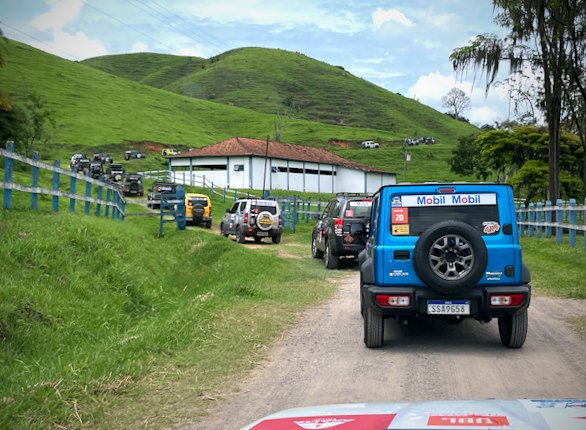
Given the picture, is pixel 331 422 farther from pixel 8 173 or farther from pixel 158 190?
pixel 158 190

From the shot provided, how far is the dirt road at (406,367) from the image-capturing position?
19.7 feet

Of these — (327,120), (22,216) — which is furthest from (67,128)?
(22,216)

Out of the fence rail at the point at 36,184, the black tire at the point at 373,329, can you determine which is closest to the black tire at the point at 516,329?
the black tire at the point at 373,329

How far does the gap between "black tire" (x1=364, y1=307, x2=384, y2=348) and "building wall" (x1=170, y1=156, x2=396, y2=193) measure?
2158 inches

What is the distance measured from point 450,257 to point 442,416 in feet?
17.6

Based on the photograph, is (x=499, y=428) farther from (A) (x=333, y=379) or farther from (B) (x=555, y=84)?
(B) (x=555, y=84)

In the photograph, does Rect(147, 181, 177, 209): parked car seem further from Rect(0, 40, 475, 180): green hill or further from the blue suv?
the blue suv

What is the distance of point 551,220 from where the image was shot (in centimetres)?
2397

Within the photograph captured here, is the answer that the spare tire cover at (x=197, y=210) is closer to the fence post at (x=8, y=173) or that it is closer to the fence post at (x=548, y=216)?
the fence post at (x=548, y=216)

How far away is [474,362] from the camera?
7.47 meters

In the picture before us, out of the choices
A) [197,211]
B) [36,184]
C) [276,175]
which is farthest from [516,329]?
[276,175]

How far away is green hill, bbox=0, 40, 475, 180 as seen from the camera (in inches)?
3666

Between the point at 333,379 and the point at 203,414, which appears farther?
the point at 333,379

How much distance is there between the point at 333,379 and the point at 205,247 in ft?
49.1
